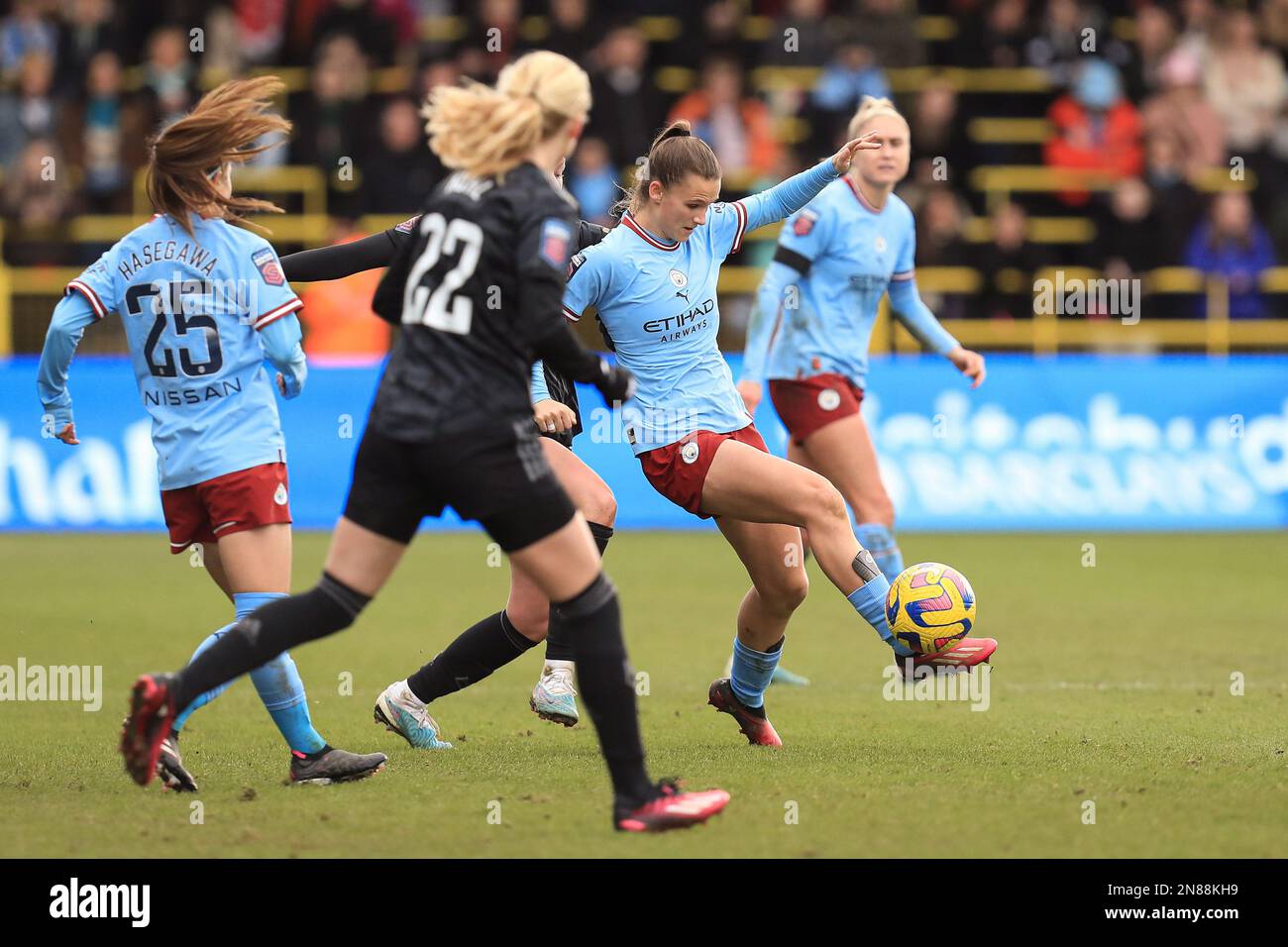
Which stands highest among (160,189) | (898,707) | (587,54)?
(587,54)

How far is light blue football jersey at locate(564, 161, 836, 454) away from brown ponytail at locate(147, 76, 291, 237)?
1.37 m

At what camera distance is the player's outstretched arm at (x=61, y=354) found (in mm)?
6262

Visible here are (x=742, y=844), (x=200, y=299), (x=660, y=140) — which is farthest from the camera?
(x=660, y=140)

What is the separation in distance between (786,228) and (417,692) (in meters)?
3.44

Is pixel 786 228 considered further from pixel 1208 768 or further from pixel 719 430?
pixel 1208 768

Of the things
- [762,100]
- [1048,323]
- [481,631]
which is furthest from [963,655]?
[762,100]

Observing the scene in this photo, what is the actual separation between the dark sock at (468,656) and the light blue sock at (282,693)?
0.85 meters

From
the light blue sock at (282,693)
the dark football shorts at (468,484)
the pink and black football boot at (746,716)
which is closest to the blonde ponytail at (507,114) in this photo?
the dark football shorts at (468,484)

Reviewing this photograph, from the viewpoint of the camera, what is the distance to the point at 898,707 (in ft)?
27.0

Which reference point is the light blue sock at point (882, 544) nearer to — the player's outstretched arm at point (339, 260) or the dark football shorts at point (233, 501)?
the player's outstretched arm at point (339, 260)

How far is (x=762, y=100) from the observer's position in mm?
19688

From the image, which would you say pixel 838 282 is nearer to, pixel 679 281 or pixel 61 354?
pixel 679 281

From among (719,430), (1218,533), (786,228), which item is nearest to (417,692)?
(719,430)

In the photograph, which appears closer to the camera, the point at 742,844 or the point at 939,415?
the point at 742,844
